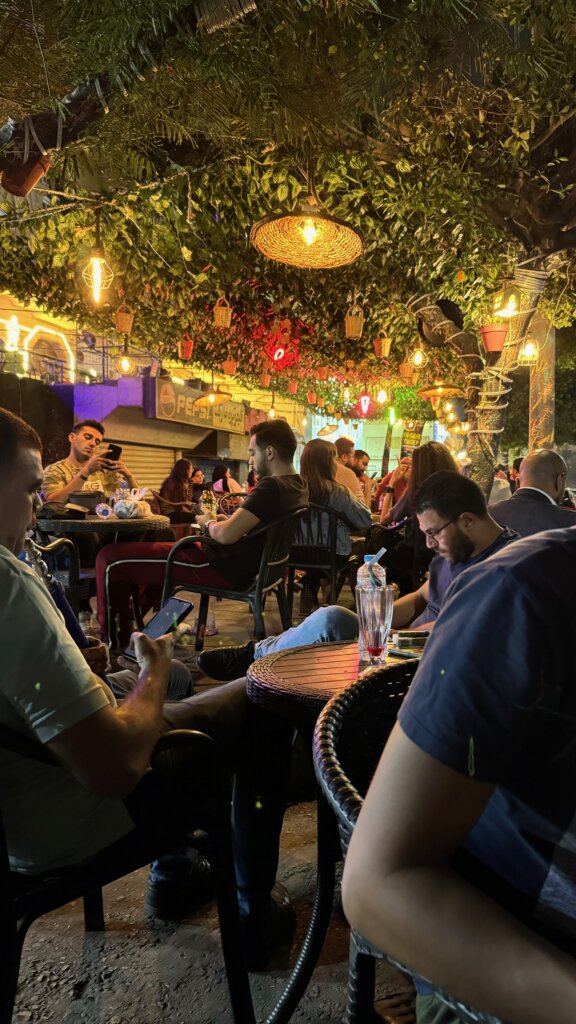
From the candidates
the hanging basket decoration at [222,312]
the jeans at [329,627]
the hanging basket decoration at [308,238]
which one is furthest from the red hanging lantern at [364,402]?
the jeans at [329,627]

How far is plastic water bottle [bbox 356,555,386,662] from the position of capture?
1986mm

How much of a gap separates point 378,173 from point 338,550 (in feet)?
11.2

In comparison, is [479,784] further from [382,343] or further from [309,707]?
[382,343]

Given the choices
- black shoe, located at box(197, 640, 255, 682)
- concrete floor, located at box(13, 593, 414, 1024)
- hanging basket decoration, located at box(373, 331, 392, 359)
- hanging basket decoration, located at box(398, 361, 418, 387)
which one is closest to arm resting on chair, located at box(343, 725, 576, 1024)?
concrete floor, located at box(13, 593, 414, 1024)

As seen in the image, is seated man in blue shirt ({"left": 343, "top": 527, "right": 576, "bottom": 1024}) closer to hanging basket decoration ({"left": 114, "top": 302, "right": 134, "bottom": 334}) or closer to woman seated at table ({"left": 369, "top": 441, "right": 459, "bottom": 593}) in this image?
woman seated at table ({"left": 369, "top": 441, "right": 459, "bottom": 593})

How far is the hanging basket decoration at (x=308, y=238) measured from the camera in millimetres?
4359

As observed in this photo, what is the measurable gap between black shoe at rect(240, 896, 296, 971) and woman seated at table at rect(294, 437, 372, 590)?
4.09 m

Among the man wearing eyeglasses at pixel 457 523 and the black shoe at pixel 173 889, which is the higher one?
the man wearing eyeglasses at pixel 457 523

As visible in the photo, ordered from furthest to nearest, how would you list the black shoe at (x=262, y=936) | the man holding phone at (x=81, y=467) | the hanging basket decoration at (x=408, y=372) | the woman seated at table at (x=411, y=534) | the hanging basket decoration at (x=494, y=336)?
the hanging basket decoration at (x=408, y=372) < the hanging basket decoration at (x=494, y=336) < the man holding phone at (x=81, y=467) < the woman seated at table at (x=411, y=534) < the black shoe at (x=262, y=936)

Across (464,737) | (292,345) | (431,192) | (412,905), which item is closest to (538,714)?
(464,737)

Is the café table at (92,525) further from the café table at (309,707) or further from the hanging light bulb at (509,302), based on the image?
the hanging light bulb at (509,302)

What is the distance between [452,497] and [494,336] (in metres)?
5.68

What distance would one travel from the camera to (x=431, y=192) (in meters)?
5.51

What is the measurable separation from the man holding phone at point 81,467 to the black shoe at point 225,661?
3106 millimetres
